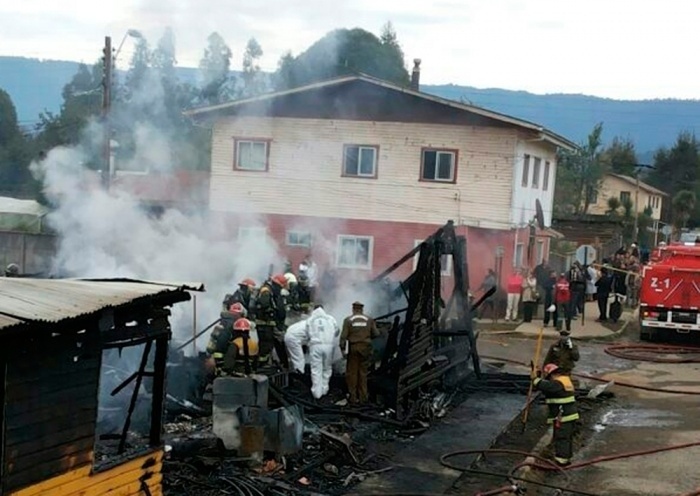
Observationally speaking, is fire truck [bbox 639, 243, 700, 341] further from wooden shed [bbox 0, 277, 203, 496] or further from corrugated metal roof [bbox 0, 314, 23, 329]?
corrugated metal roof [bbox 0, 314, 23, 329]

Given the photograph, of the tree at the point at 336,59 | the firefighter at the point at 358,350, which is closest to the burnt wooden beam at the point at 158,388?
the firefighter at the point at 358,350

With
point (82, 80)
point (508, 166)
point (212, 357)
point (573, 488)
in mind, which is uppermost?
point (82, 80)

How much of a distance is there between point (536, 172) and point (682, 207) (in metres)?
42.9

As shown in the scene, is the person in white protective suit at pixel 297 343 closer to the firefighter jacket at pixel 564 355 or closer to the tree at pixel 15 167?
the firefighter jacket at pixel 564 355

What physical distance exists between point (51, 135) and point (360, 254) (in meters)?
19.6

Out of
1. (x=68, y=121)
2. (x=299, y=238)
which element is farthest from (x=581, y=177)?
(x=299, y=238)

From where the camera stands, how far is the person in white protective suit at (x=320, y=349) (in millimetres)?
14195

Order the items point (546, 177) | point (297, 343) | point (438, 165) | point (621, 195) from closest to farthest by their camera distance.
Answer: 1. point (297, 343)
2. point (438, 165)
3. point (546, 177)
4. point (621, 195)

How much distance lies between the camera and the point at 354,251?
28.9m

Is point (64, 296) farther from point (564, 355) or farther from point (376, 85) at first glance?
point (376, 85)

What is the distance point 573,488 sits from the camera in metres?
11.2

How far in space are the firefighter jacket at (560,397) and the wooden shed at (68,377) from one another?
5.62 metres

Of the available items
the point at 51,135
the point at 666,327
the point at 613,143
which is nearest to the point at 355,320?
the point at 666,327

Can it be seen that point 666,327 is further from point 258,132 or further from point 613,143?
point 613,143
